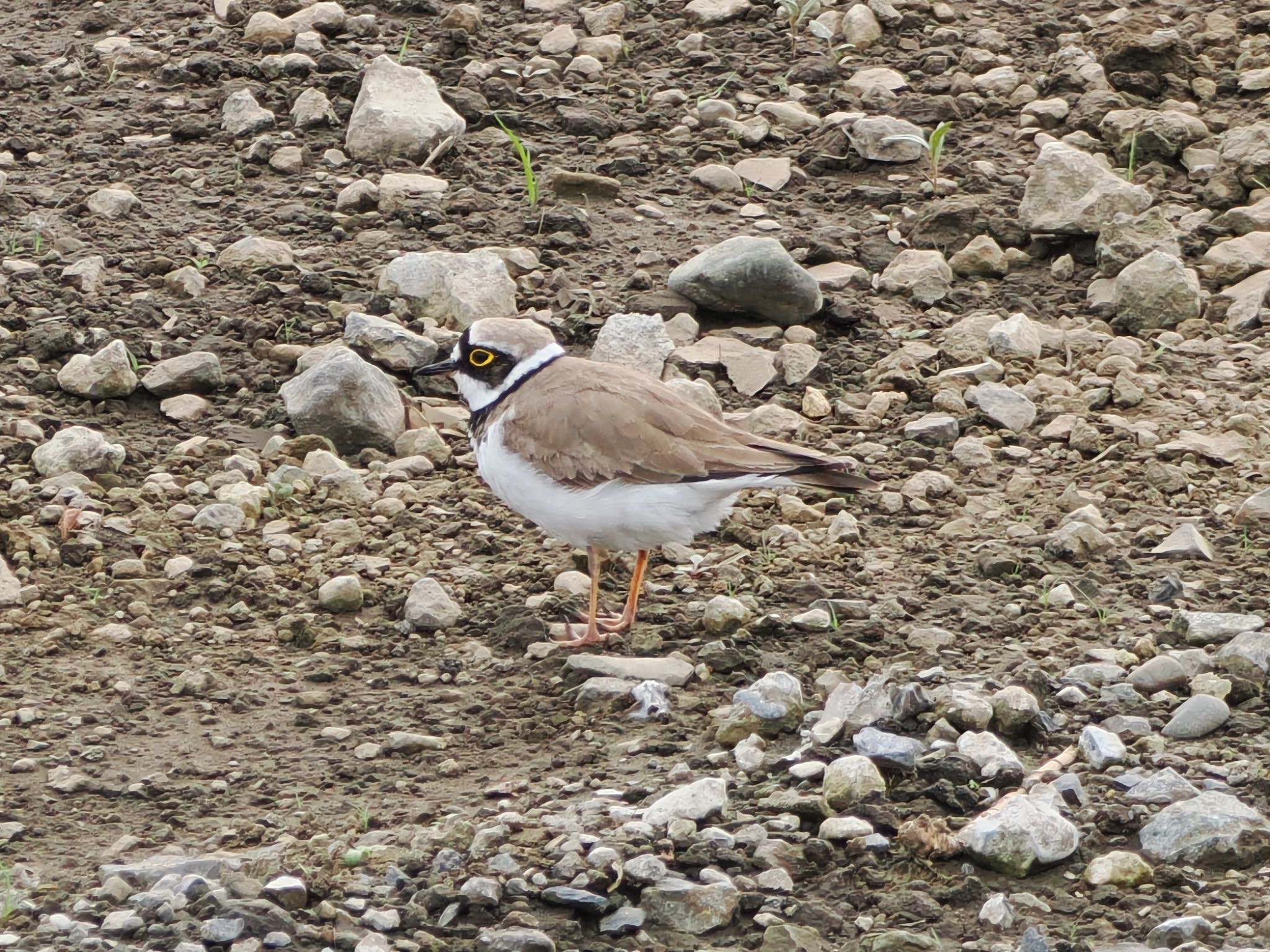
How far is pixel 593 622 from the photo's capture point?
5684 mm

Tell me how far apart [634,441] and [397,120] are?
131 inches

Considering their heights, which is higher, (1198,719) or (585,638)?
(1198,719)

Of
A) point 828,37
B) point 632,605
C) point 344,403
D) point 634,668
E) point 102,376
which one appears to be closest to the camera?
point 634,668

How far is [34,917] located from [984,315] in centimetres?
480

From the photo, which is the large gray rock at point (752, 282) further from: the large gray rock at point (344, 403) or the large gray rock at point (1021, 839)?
the large gray rock at point (1021, 839)

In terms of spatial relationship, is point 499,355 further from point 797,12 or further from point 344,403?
point 797,12

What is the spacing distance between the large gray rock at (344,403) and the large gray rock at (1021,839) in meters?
3.20

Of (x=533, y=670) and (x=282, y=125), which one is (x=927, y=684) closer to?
(x=533, y=670)

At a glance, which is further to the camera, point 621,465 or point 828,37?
point 828,37

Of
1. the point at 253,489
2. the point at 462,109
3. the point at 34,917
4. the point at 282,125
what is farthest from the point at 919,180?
the point at 34,917

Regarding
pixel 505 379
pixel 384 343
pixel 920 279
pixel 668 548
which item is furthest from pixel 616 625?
pixel 920 279

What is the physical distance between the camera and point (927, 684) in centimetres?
512

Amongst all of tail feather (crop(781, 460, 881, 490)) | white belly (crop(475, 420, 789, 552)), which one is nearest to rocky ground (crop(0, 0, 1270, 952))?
white belly (crop(475, 420, 789, 552))

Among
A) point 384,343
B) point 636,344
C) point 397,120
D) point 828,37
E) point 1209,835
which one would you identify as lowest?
point 384,343
